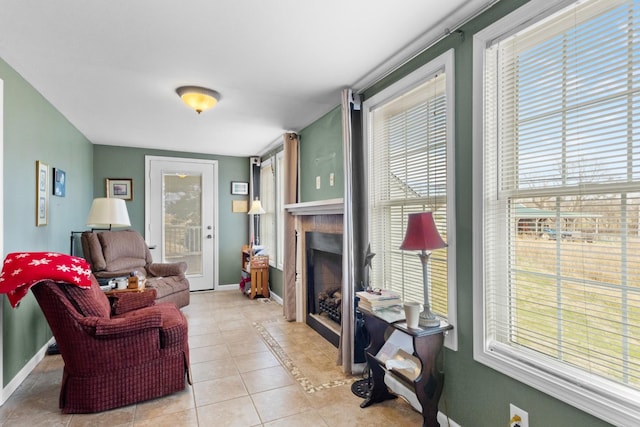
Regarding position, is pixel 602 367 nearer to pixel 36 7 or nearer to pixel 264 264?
pixel 36 7

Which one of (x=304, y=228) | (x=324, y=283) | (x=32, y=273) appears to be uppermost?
(x=304, y=228)

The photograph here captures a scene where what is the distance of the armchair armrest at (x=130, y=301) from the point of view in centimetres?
279

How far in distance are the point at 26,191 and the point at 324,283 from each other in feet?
9.09

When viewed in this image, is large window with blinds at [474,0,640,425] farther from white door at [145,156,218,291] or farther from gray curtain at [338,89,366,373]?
white door at [145,156,218,291]

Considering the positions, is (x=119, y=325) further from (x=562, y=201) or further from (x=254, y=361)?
(x=562, y=201)

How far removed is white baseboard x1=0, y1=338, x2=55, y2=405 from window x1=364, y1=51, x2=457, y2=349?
2.69 meters

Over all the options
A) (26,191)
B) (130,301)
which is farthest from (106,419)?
(26,191)

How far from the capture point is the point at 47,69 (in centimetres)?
254

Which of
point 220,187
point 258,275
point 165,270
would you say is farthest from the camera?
point 220,187

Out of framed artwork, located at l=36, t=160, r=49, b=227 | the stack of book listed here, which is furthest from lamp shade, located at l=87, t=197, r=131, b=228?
the stack of book

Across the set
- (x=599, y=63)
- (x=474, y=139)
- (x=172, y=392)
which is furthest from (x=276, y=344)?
(x=599, y=63)

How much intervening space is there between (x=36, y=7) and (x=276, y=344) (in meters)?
3.02

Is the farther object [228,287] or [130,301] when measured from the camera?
[228,287]

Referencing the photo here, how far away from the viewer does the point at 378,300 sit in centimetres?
226
